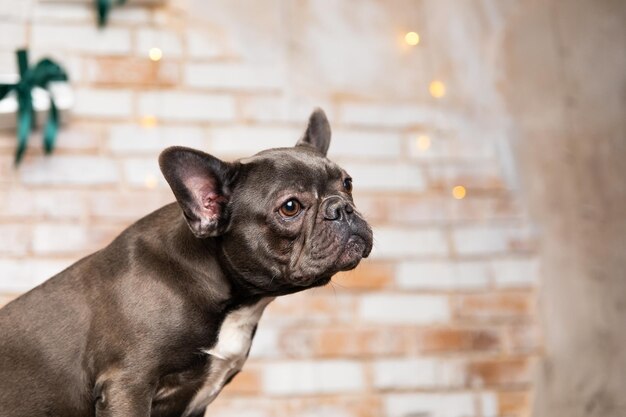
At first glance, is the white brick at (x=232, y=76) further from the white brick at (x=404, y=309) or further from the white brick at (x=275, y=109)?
the white brick at (x=404, y=309)

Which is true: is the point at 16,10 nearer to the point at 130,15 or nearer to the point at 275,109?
the point at 130,15

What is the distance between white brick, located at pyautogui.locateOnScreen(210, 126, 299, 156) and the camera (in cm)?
269

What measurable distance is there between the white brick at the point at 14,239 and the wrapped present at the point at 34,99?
210mm

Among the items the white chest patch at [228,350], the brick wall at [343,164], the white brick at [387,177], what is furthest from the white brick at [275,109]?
the white chest patch at [228,350]

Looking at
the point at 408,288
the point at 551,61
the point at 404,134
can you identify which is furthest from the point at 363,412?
the point at 551,61

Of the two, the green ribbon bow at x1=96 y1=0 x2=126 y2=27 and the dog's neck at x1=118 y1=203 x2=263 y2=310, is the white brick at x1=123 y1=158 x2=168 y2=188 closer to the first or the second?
the green ribbon bow at x1=96 y1=0 x2=126 y2=27

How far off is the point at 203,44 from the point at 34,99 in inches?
22.9

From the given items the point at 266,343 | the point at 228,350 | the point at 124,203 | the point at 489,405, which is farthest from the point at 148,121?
the point at 489,405

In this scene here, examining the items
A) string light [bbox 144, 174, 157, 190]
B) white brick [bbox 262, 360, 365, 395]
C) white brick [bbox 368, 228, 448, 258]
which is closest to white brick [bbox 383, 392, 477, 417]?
white brick [bbox 262, 360, 365, 395]

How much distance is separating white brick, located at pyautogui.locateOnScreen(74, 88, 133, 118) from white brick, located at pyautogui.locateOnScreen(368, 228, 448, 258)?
0.93 meters

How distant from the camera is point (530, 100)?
2.99m

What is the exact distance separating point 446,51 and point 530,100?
0.36 m

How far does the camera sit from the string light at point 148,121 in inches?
104

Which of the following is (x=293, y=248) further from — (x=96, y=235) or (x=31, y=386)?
(x=96, y=235)
